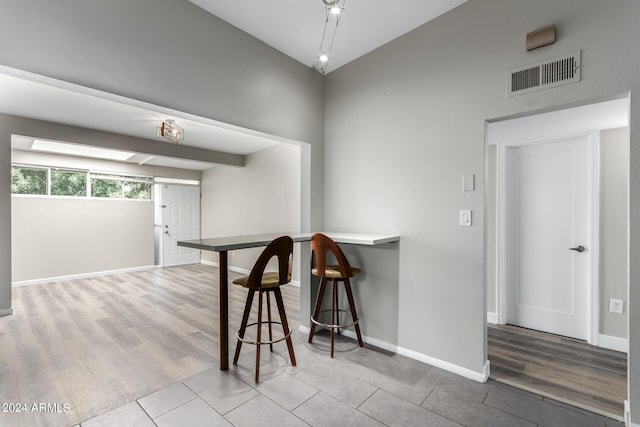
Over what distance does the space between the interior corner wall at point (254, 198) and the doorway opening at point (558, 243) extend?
3.02 meters

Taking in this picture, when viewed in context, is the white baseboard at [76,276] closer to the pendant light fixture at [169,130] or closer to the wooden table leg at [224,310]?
the pendant light fixture at [169,130]

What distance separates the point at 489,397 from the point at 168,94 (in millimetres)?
2997

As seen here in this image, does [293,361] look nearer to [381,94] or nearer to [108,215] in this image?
[381,94]

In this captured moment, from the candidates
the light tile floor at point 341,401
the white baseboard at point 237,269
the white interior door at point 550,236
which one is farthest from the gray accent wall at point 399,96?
the white baseboard at point 237,269

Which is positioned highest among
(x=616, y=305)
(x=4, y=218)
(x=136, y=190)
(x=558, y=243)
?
(x=136, y=190)

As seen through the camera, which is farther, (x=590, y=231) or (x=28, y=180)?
(x=28, y=180)

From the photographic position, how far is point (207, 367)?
2.40 m

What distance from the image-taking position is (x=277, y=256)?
85.7 inches

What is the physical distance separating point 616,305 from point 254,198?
17.7 ft

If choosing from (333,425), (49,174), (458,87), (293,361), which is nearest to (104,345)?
(293,361)

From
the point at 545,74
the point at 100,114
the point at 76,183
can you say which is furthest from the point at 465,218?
the point at 76,183

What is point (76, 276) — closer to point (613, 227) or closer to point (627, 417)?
point (627, 417)

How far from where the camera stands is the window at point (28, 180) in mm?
5098

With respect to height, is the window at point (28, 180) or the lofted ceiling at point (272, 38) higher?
the lofted ceiling at point (272, 38)
